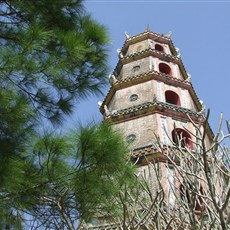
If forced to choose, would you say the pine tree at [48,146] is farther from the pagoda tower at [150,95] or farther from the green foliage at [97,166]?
the pagoda tower at [150,95]

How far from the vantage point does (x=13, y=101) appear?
15.4 feet

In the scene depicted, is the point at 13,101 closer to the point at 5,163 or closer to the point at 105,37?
the point at 5,163

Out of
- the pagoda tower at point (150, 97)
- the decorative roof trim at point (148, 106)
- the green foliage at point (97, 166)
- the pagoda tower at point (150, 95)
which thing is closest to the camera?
the green foliage at point (97, 166)

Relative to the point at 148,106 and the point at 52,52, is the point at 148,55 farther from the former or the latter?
the point at 52,52

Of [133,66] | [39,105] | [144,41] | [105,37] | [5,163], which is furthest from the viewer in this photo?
[144,41]

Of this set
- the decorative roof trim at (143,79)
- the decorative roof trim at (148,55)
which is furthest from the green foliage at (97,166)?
the decorative roof trim at (148,55)

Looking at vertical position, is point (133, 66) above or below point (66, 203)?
above

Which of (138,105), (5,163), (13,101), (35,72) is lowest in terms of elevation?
(5,163)

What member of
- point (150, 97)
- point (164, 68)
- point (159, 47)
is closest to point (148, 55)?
point (164, 68)

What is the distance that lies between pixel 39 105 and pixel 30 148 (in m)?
0.81

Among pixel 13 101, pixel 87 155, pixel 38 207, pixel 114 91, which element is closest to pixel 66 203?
pixel 38 207

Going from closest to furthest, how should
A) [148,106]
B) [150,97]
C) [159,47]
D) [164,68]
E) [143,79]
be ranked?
[148,106] < [150,97] < [143,79] < [164,68] < [159,47]

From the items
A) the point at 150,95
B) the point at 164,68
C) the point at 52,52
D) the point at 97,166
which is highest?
the point at 164,68

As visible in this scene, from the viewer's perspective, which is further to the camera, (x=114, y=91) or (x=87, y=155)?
→ (x=114, y=91)
